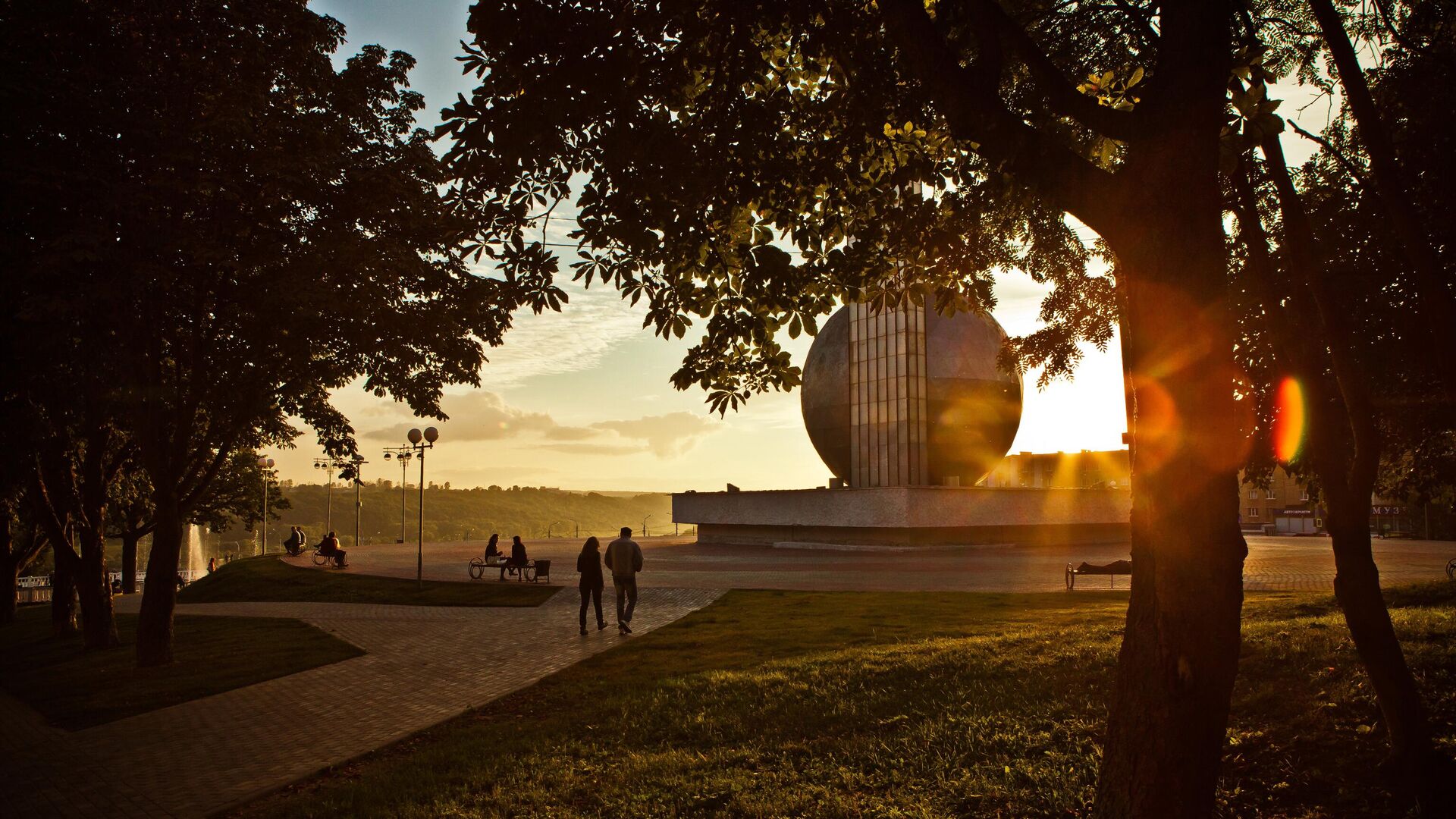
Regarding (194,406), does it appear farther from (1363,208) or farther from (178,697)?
(1363,208)

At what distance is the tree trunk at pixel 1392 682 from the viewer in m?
5.13

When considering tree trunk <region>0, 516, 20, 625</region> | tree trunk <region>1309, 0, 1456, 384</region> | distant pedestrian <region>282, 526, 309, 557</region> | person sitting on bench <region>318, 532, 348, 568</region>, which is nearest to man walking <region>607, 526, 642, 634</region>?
tree trunk <region>1309, 0, 1456, 384</region>

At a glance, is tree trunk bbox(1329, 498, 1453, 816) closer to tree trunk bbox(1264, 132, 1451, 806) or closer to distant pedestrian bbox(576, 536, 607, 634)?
tree trunk bbox(1264, 132, 1451, 806)

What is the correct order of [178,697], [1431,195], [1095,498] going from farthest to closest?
[1095,498] < [178,697] < [1431,195]

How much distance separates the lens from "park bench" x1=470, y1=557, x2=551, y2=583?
2433cm

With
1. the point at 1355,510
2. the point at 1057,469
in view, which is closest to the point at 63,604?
the point at 1355,510

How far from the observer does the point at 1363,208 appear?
11266mm

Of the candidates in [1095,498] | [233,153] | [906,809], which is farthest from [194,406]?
[1095,498]

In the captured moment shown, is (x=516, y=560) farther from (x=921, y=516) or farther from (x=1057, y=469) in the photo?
(x=1057, y=469)

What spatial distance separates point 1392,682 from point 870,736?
375cm

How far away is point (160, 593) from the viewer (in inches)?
533

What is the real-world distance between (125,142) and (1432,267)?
14.2 meters

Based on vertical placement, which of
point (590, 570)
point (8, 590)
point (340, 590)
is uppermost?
point (590, 570)

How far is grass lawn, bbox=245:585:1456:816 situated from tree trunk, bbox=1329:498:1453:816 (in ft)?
0.95
